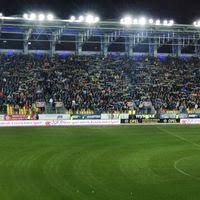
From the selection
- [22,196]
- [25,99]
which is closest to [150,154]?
[22,196]

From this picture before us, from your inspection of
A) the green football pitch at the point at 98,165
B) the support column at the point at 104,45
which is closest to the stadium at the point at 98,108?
the green football pitch at the point at 98,165

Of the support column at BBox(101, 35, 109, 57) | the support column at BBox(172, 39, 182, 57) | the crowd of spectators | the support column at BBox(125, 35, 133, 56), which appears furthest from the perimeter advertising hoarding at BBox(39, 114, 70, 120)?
the support column at BBox(172, 39, 182, 57)

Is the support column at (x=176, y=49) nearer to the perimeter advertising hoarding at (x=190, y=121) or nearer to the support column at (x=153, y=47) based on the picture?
Result: the support column at (x=153, y=47)

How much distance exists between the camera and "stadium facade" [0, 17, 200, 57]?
56.8 meters

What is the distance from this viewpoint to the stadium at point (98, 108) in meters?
23.0

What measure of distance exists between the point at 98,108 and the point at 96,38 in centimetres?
1592

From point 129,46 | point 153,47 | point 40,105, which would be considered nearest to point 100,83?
point 129,46

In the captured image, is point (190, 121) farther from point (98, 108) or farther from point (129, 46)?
point (129, 46)

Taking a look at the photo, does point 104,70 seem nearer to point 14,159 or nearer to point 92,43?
point 92,43

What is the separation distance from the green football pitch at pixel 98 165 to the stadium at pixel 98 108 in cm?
6

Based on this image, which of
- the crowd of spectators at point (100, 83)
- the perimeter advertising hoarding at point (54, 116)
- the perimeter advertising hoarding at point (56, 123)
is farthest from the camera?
the crowd of spectators at point (100, 83)

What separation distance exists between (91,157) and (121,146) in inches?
225

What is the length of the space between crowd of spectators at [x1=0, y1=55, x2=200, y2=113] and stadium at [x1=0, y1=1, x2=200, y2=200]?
0.13 metres

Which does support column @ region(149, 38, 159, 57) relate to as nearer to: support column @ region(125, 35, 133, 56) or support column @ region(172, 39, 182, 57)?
support column @ region(172, 39, 182, 57)
